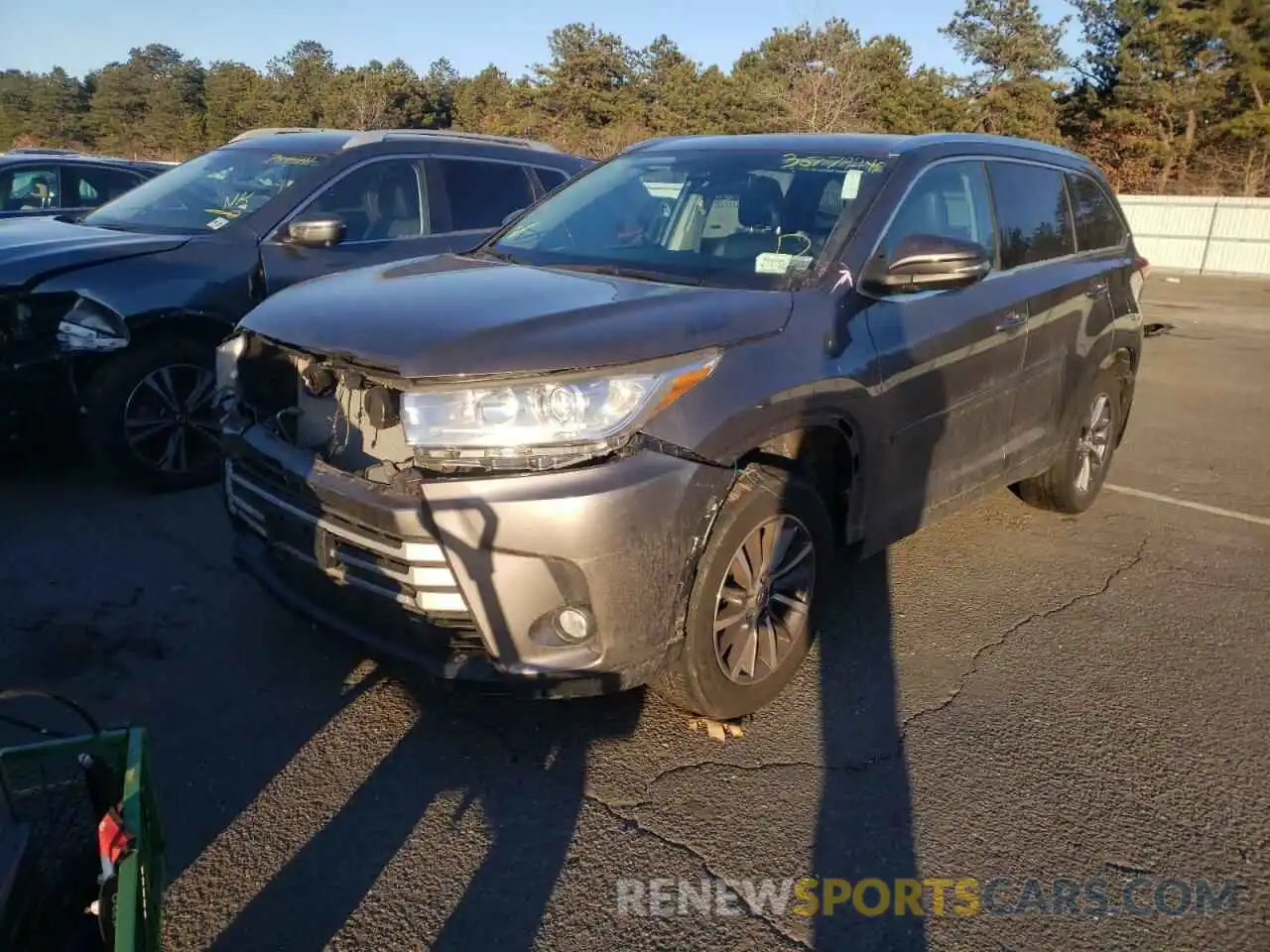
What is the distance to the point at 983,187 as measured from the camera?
4.40 meters

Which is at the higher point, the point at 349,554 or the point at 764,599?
the point at 349,554

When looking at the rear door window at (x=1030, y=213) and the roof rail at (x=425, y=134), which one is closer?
the rear door window at (x=1030, y=213)

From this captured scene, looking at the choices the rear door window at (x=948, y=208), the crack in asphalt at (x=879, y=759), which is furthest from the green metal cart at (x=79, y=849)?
the rear door window at (x=948, y=208)

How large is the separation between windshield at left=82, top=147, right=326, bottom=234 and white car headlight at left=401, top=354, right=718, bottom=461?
3.61 m

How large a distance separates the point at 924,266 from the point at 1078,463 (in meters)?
2.45

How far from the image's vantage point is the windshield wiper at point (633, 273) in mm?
3512

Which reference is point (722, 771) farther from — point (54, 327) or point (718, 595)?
point (54, 327)

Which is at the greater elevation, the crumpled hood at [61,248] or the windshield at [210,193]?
the windshield at [210,193]

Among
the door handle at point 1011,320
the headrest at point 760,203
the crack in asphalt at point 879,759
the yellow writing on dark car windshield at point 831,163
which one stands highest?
the yellow writing on dark car windshield at point 831,163

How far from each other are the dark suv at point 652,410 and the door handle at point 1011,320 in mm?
12

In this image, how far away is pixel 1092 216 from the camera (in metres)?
5.33

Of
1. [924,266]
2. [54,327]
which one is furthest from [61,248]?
[924,266]

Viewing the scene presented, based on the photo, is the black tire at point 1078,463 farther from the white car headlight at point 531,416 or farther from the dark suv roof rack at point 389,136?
the dark suv roof rack at point 389,136

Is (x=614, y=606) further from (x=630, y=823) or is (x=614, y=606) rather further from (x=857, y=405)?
(x=857, y=405)
